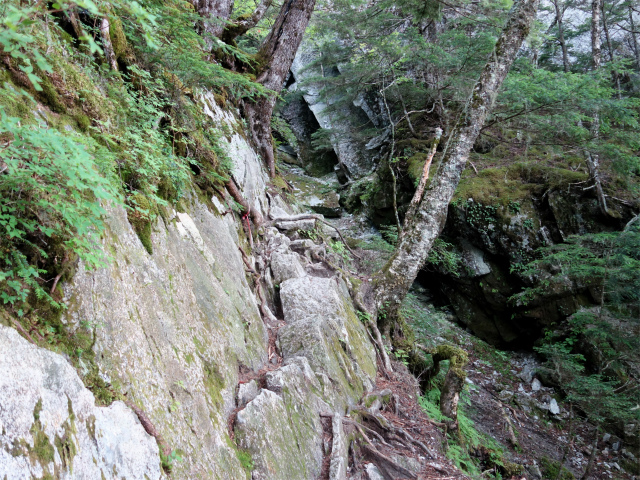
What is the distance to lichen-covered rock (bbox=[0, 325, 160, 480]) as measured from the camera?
128 centimetres

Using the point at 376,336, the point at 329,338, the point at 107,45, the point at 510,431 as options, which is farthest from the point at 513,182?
the point at 107,45

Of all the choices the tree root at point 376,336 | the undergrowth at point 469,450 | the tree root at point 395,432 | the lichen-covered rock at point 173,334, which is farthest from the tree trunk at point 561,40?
the lichen-covered rock at point 173,334

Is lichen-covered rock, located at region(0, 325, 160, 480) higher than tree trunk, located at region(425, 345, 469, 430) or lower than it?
higher

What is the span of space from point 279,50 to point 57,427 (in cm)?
811

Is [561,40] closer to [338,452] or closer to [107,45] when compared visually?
[107,45]

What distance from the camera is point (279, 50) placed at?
7.89 meters

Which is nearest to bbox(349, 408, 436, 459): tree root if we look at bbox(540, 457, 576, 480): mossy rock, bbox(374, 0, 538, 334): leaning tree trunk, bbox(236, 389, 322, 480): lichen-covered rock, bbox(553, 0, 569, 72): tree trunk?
bbox(236, 389, 322, 480): lichen-covered rock

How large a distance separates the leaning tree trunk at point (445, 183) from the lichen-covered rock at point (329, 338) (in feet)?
3.35

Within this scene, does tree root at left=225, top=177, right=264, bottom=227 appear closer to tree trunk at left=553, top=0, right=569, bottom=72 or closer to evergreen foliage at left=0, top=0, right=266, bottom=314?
evergreen foliage at left=0, top=0, right=266, bottom=314

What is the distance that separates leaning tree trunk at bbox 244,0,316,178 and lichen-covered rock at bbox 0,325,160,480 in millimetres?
7011

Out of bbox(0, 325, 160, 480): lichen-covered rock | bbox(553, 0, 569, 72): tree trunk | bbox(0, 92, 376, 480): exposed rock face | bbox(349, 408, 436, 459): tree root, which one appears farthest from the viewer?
bbox(553, 0, 569, 72): tree trunk

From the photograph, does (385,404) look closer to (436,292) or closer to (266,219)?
(266,219)

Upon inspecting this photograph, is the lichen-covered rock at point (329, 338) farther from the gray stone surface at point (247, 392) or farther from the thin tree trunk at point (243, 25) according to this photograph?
the thin tree trunk at point (243, 25)

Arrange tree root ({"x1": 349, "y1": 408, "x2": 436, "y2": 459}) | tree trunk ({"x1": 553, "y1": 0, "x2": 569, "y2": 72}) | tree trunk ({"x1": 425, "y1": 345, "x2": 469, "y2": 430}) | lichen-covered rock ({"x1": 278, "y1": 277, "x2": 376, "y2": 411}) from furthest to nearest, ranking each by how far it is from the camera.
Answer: tree trunk ({"x1": 553, "y1": 0, "x2": 569, "y2": 72}) < tree trunk ({"x1": 425, "y1": 345, "x2": 469, "y2": 430}) < tree root ({"x1": 349, "y1": 408, "x2": 436, "y2": 459}) < lichen-covered rock ({"x1": 278, "y1": 277, "x2": 376, "y2": 411})
